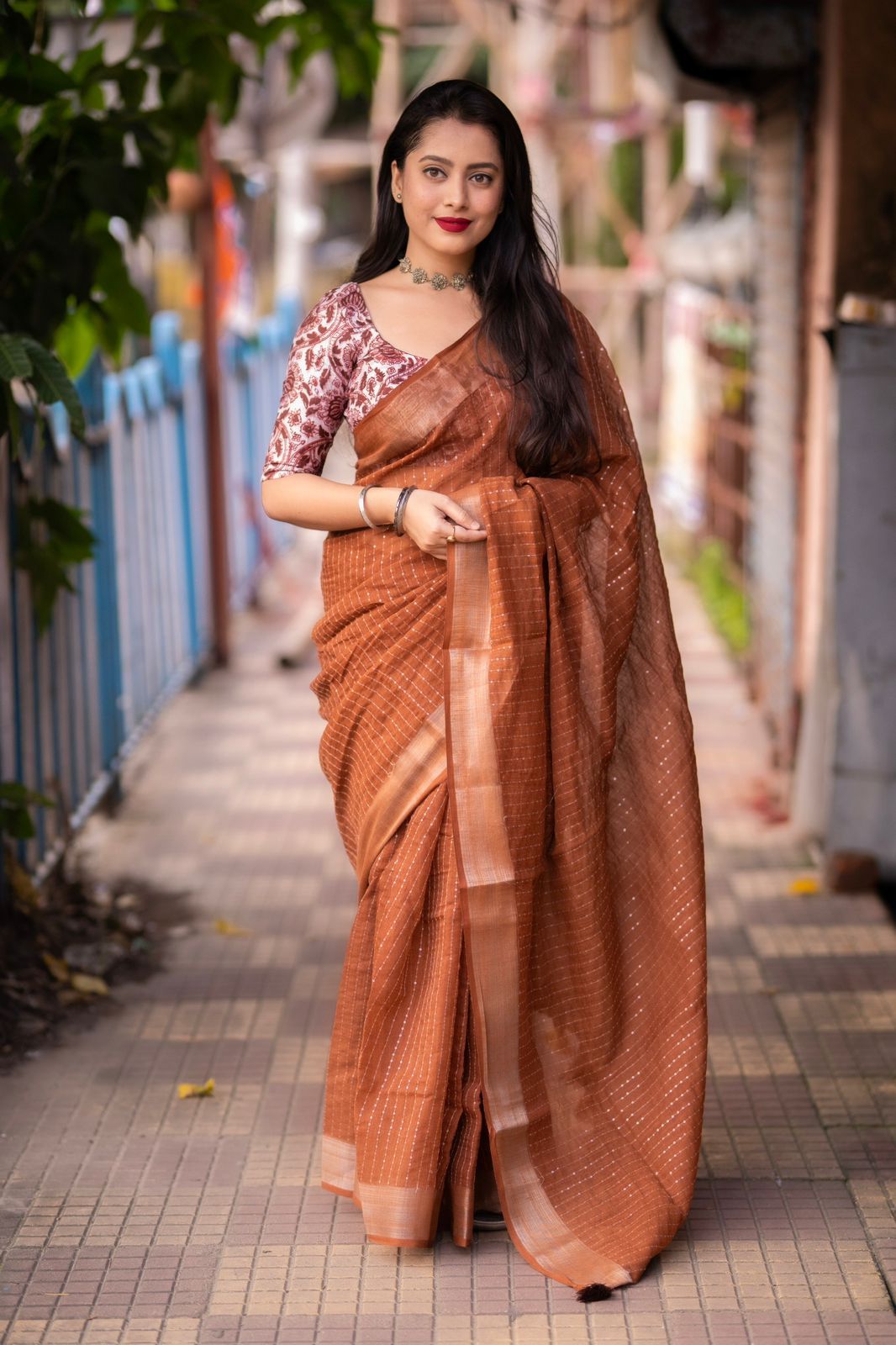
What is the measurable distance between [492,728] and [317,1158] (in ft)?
3.48

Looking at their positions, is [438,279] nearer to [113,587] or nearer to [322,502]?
[322,502]

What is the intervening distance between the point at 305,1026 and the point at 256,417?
6.19 m

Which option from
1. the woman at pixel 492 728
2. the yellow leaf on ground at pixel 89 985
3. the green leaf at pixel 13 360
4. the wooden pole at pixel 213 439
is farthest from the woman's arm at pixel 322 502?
the wooden pole at pixel 213 439

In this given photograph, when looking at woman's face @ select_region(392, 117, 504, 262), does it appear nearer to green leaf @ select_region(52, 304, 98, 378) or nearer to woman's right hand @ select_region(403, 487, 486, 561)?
woman's right hand @ select_region(403, 487, 486, 561)

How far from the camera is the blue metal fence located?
4.58m

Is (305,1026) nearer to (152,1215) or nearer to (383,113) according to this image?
(152,1215)

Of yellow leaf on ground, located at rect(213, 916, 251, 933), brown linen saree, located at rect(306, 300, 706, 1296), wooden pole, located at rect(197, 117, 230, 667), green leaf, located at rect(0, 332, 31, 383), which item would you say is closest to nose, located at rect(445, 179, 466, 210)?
brown linen saree, located at rect(306, 300, 706, 1296)

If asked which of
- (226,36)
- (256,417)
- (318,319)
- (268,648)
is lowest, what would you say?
(268,648)

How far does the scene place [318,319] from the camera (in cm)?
295

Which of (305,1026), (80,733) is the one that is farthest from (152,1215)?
(80,733)

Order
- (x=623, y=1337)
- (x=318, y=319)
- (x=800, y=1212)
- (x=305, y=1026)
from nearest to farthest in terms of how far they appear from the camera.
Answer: (x=623, y=1337)
(x=318, y=319)
(x=800, y=1212)
(x=305, y=1026)

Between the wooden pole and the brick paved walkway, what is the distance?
7.90 feet

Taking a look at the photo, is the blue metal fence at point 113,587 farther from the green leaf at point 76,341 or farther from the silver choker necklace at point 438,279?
the silver choker necklace at point 438,279

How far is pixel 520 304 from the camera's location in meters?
2.92
